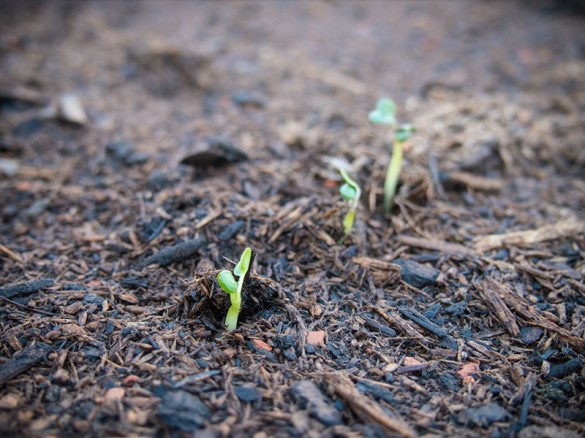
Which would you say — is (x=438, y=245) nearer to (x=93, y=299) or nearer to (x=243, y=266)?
(x=243, y=266)

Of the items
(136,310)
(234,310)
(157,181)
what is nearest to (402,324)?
(234,310)

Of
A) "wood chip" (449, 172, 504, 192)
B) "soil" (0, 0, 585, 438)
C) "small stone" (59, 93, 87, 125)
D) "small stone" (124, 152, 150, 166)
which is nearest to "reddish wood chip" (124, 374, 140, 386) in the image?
"soil" (0, 0, 585, 438)

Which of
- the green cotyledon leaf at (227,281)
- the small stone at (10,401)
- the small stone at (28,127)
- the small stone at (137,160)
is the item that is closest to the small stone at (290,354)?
the green cotyledon leaf at (227,281)

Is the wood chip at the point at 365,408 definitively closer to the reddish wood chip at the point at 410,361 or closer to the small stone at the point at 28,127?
the reddish wood chip at the point at 410,361

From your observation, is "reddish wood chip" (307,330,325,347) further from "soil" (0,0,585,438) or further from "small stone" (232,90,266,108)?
"small stone" (232,90,266,108)

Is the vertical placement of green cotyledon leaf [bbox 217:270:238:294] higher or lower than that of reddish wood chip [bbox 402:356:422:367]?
higher

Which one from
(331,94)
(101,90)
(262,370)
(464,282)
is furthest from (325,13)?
(262,370)
